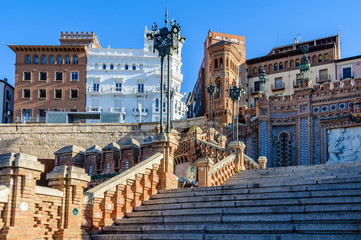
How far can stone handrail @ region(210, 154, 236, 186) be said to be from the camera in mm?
18484

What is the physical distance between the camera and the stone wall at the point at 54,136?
50438mm

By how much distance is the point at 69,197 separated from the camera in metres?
Answer: 12.0

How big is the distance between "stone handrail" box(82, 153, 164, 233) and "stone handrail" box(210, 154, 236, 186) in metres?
3.63

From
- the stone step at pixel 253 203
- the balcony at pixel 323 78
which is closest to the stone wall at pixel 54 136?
the balcony at pixel 323 78

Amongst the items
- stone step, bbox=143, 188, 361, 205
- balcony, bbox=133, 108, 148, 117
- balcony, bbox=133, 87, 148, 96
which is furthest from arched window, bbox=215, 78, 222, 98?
stone step, bbox=143, 188, 361, 205

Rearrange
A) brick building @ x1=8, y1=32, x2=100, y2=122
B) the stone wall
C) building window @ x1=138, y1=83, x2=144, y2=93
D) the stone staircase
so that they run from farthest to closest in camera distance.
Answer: building window @ x1=138, y1=83, x2=144, y2=93 < brick building @ x1=8, y1=32, x2=100, y2=122 < the stone wall < the stone staircase

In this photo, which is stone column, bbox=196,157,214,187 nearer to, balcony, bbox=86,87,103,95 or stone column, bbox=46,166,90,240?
stone column, bbox=46,166,90,240

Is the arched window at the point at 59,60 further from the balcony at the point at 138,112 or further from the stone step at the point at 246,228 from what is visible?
the stone step at the point at 246,228

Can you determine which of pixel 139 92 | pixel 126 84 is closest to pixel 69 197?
pixel 139 92

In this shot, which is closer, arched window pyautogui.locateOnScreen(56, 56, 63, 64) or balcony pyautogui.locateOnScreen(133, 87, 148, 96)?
arched window pyautogui.locateOnScreen(56, 56, 63, 64)

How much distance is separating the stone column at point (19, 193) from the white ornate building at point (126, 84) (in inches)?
2167

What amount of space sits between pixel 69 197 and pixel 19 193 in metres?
1.70

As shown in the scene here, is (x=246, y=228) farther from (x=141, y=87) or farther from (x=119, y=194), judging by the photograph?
(x=141, y=87)

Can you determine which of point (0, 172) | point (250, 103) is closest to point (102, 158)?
point (0, 172)
